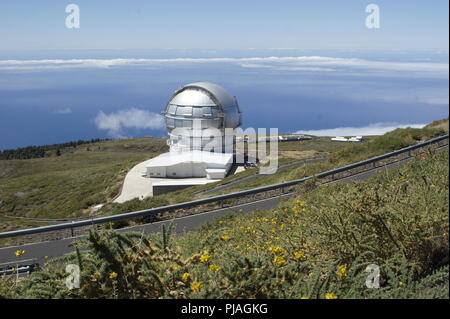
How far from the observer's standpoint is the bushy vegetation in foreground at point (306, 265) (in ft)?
12.4

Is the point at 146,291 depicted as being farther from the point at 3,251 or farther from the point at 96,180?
the point at 96,180

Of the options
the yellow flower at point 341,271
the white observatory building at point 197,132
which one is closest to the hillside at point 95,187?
the white observatory building at point 197,132

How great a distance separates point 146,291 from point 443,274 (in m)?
2.67

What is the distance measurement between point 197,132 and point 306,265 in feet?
105

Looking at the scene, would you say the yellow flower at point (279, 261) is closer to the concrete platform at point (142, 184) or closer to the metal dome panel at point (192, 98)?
the concrete platform at point (142, 184)

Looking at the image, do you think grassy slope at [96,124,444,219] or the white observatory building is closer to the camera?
grassy slope at [96,124,444,219]

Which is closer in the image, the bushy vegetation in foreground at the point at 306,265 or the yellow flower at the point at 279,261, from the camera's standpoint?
the bushy vegetation in foreground at the point at 306,265

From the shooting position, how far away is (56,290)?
3875 millimetres

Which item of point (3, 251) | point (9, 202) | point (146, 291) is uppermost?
point (146, 291)

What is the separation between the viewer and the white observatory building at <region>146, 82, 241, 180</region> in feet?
112

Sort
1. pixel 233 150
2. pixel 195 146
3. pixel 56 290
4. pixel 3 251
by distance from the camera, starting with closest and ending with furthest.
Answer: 1. pixel 56 290
2. pixel 3 251
3. pixel 195 146
4. pixel 233 150

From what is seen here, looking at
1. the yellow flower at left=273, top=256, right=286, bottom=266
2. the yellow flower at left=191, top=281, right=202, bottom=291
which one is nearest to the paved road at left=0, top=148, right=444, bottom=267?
the yellow flower at left=273, top=256, right=286, bottom=266

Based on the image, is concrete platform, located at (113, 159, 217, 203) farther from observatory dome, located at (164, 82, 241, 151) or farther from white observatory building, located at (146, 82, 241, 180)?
observatory dome, located at (164, 82, 241, 151)
